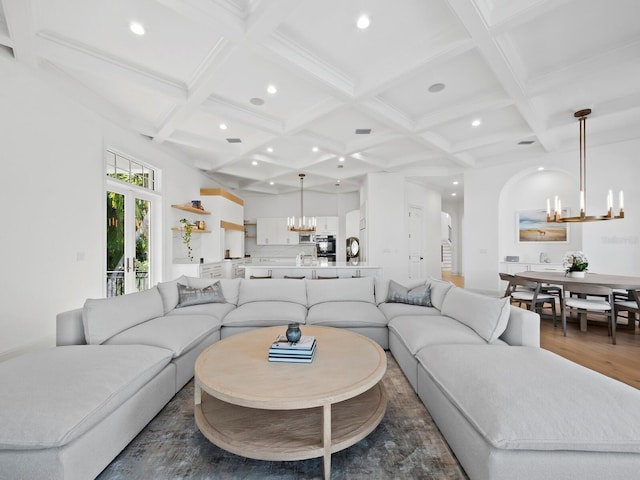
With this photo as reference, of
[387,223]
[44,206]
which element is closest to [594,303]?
[387,223]

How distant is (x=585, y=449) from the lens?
118cm

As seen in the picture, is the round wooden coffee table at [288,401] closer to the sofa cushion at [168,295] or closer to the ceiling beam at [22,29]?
the sofa cushion at [168,295]

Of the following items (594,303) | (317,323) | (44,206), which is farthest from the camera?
(594,303)

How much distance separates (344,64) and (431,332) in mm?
2826

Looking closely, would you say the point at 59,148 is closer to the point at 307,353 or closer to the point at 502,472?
the point at 307,353

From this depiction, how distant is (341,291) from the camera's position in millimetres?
3775

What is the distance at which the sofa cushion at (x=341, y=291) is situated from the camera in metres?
3.72

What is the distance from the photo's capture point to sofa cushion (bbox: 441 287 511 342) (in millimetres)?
2277

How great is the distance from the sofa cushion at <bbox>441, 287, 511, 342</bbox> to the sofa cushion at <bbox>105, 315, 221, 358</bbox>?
2428 mm

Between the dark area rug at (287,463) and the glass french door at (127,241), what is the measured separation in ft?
10.9

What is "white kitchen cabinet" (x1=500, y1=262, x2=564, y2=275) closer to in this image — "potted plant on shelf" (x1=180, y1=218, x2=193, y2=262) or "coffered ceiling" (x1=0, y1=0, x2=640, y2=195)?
"coffered ceiling" (x1=0, y1=0, x2=640, y2=195)

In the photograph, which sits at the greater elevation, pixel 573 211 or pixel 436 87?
pixel 436 87

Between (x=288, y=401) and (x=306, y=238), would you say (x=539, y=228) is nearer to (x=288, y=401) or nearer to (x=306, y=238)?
(x=306, y=238)

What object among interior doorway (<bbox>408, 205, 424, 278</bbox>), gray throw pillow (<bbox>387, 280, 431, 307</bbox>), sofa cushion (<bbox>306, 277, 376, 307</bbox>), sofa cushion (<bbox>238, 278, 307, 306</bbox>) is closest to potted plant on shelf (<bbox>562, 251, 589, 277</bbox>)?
gray throw pillow (<bbox>387, 280, 431, 307</bbox>)
